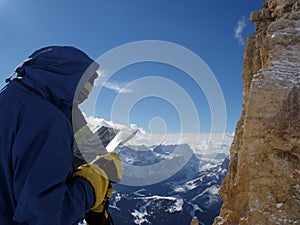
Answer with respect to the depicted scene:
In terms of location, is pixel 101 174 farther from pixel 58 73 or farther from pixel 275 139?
pixel 275 139

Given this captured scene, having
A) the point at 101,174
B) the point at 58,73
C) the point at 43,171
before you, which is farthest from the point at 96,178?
the point at 58,73

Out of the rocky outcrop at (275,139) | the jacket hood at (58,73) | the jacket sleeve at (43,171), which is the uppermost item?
the rocky outcrop at (275,139)

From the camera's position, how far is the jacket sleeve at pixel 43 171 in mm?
2051

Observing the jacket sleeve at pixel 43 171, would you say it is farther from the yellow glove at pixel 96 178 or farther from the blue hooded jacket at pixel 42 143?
the yellow glove at pixel 96 178

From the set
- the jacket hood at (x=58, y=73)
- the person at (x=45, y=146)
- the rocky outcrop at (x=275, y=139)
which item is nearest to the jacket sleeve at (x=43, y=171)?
the person at (x=45, y=146)

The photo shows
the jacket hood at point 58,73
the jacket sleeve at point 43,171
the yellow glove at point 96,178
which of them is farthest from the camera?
the yellow glove at point 96,178

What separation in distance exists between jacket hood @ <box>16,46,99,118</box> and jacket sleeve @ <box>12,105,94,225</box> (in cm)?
21

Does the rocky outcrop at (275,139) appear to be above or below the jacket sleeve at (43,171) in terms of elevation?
above

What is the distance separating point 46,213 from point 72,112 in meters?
0.91

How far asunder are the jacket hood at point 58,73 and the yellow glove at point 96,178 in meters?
0.52

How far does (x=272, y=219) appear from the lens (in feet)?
32.3

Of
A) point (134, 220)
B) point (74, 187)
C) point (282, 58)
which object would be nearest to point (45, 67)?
point (74, 187)

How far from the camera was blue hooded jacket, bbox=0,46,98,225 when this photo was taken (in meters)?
2.07

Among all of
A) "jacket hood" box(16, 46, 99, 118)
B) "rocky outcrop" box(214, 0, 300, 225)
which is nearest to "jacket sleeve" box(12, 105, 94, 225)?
"jacket hood" box(16, 46, 99, 118)
